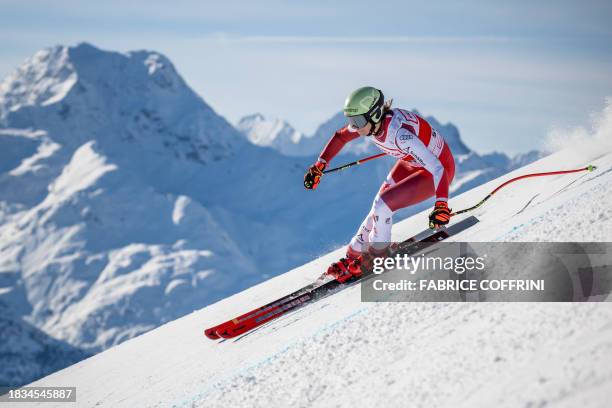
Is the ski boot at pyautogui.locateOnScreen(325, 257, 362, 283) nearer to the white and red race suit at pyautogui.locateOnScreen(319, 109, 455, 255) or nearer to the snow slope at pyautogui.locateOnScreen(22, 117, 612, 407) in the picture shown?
the white and red race suit at pyautogui.locateOnScreen(319, 109, 455, 255)

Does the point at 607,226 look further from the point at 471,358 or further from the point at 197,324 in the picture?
the point at 197,324

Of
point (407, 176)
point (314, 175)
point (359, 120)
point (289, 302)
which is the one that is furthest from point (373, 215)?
point (289, 302)

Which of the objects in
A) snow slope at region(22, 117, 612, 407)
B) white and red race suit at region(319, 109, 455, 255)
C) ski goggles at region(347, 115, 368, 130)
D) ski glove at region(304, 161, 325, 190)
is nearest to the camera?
snow slope at region(22, 117, 612, 407)

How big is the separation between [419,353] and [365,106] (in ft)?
13.7

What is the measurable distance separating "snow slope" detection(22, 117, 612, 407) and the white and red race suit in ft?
2.79

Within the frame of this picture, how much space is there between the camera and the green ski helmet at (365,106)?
8406 millimetres

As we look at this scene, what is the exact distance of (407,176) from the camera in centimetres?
918

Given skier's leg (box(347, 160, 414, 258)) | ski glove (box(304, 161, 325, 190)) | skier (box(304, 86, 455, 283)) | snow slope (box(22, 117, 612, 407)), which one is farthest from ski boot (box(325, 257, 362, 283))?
ski glove (box(304, 161, 325, 190))

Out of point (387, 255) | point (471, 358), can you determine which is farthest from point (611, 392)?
point (387, 255)

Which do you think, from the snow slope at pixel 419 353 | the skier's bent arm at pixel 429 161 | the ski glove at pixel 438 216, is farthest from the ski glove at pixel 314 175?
the ski glove at pixel 438 216

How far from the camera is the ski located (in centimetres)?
843

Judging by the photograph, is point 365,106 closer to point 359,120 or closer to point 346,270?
point 359,120

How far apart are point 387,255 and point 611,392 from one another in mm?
5012

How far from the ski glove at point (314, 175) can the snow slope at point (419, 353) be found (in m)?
1.44
